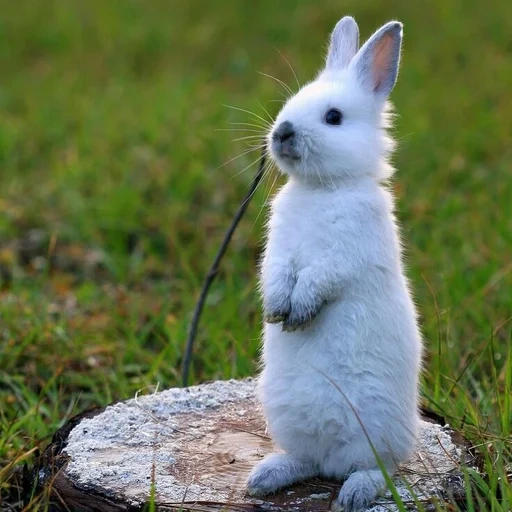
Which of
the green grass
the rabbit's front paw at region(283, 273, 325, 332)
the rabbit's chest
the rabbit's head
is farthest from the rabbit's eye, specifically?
the green grass

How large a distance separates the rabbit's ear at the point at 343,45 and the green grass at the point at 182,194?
39.4 inches

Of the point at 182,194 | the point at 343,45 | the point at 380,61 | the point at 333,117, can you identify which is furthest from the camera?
the point at 182,194

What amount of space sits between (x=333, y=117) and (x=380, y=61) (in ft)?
0.85

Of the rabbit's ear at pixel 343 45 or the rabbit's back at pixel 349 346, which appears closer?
the rabbit's back at pixel 349 346

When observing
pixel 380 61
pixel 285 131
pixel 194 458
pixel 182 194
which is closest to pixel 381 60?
pixel 380 61

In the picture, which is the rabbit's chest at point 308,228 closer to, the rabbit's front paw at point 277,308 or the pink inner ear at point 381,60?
the rabbit's front paw at point 277,308

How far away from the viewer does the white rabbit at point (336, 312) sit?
269 cm

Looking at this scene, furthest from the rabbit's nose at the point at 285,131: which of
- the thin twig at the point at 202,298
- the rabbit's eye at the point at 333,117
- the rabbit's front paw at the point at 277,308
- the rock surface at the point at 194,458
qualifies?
the rock surface at the point at 194,458

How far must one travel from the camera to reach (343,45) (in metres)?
3.02

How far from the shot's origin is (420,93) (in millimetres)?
7652

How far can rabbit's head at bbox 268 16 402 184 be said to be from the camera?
275 centimetres

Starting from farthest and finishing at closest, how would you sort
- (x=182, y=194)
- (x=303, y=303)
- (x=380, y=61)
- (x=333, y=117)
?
(x=182, y=194), (x=380, y=61), (x=333, y=117), (x=303, y=303)

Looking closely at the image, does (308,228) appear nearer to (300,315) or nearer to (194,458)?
(300,315)

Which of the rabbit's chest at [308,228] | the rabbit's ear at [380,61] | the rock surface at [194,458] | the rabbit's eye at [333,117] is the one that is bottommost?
the rock surface at [194,458]
